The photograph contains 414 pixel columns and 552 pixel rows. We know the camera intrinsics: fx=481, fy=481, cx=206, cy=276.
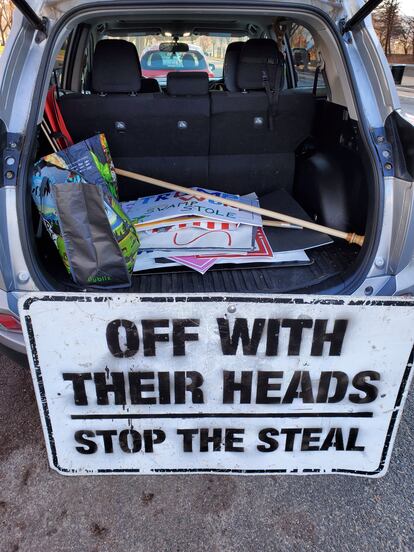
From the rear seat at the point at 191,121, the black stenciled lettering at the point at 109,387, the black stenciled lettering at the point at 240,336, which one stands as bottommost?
the black stenciled lettering at the point at 109,387

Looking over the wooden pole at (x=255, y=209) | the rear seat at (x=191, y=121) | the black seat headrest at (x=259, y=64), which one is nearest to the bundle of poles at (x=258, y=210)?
the wooden pole at (x=255, y=209)

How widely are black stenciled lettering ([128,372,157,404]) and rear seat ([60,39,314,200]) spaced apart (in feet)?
5.45

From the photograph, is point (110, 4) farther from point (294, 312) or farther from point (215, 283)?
point (294, 312)

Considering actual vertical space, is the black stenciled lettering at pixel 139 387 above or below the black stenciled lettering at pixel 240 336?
below

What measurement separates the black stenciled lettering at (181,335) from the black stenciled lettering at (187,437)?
0.26 metres

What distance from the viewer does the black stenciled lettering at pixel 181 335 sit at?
112 centimetres

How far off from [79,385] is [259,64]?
79.3 inches

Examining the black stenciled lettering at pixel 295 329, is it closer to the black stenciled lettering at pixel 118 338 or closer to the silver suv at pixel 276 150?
the black stenciled lettering at pixel 118 338

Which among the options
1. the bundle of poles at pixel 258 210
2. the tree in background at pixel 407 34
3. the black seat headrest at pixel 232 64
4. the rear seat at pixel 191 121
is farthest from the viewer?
the tree in background at pixel 407 34

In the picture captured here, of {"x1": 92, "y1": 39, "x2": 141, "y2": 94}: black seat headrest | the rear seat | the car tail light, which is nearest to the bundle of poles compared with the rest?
the rear seat

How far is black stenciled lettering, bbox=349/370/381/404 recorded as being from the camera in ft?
3.91

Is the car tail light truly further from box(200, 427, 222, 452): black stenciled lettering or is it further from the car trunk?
box(200, 427, 222, 452): black stenciled lettering

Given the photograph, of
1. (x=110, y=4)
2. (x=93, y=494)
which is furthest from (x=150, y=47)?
(x=93, y=494)

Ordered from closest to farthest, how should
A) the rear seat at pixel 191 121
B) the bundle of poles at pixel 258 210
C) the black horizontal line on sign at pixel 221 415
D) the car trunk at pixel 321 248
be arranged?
the black horizontal line on sign at pixel 221 415, the car trunk at pixel 321 248, the bundle of poles at pixel 258 210, the rear seat at pixel 191 121
